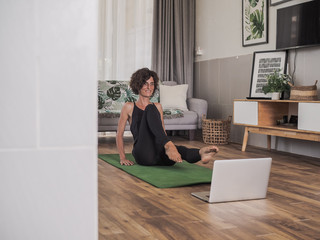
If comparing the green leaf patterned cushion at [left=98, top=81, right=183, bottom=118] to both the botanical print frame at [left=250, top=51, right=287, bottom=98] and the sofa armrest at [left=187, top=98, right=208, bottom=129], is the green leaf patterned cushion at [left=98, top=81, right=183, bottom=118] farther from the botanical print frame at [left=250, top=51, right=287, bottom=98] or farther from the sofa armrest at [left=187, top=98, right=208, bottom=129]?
the botanical print frame at [left=250, top=51, right=287, bottom=98]

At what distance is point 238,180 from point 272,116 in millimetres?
2377

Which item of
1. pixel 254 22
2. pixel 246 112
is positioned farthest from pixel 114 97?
pixel 254 22

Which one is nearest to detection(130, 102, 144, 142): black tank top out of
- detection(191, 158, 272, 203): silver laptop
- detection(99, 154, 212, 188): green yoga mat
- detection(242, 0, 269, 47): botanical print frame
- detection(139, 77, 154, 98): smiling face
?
detection(139, 77, 154, 98): smiling face

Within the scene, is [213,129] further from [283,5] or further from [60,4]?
[60,4]

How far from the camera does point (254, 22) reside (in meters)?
5.30

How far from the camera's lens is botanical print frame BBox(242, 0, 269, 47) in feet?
16.8

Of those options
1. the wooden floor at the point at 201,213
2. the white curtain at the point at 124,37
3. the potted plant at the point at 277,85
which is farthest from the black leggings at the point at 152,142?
the white curtain at the point at 124,37

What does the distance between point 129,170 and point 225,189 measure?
119cm

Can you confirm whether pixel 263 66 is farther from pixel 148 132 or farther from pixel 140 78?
pixel 148 132

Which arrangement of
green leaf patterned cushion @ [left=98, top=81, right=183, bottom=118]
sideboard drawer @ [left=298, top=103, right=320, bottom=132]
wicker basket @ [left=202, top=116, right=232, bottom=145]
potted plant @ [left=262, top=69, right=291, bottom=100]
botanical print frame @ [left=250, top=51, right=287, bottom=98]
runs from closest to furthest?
sideboard drawer @ [left=298, top=103, right=320, bottom=132] < potted plant @ [left=262, top=69, right=291, bottom=100] < botanical print frame @ [left=250, top=51, right=287, bottom=98] < wicker basket @ [left=202, top=116, right=232, bottom=145] < green leaf patterned cushion @ [left=98, top=81, right=183, bottom=118]

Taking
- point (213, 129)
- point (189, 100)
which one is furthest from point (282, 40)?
point (189, 100)

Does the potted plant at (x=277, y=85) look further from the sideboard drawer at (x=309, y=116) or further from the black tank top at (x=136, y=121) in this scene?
the black tank top at (x=136, y=121)

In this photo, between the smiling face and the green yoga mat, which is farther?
the smiling face

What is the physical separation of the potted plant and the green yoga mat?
1359 mm
